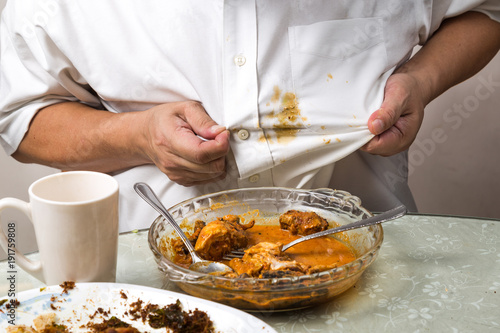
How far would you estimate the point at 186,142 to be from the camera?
38.4 inches

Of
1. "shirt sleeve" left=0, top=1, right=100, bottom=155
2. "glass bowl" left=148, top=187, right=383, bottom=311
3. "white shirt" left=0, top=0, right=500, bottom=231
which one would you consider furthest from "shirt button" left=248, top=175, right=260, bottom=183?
"shirt sleeve" left=0, top=1, right=100, bottom=155

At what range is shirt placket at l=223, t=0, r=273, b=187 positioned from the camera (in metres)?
1.02

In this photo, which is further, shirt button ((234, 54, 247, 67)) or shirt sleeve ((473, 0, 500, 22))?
shirt sleeve ((473, 0, 500, 22))

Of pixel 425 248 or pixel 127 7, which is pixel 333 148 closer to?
pixel 425 248

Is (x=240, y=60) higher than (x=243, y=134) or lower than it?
higher

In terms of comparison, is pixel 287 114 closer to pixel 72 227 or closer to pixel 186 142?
pixel 186 142

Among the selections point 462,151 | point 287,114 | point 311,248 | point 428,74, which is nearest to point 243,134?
point 287,114

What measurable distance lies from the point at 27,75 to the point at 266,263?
0.69 meters

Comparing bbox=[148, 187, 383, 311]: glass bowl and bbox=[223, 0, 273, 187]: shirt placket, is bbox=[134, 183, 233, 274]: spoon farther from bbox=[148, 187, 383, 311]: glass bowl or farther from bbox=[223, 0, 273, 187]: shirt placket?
bbox=[223, 0, 273, 187]: shirt placket

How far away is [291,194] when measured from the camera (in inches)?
37.5

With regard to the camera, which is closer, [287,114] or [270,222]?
[270,222]

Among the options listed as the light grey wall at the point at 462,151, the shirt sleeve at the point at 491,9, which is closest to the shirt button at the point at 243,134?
the shirt sleeve at the point at 491,9

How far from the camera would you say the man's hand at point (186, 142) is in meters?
0.97

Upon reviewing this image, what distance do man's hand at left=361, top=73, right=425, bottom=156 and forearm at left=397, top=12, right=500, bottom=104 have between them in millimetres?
52
